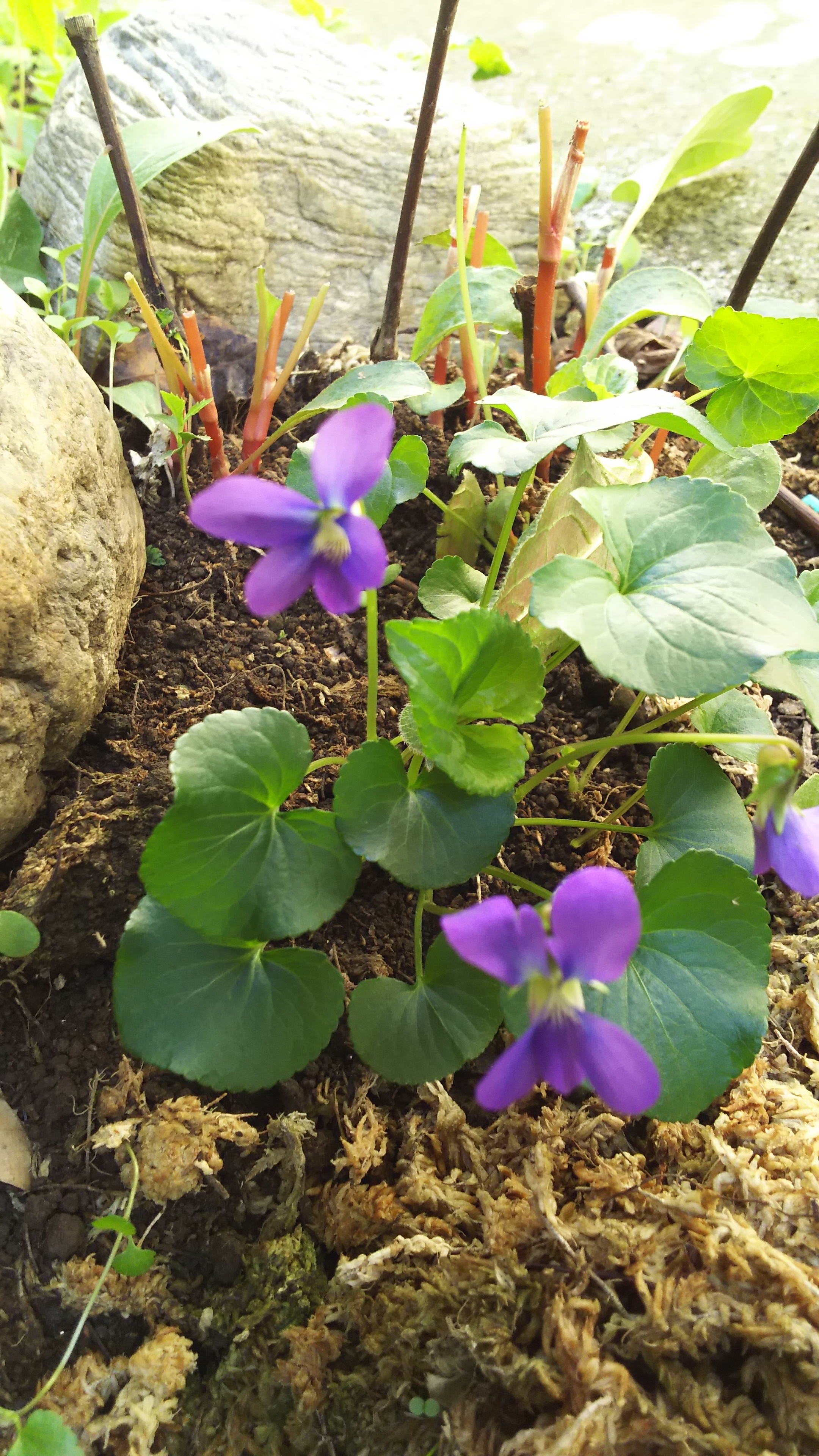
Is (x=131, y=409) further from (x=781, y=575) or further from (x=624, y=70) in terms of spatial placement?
(x=624, y=70)

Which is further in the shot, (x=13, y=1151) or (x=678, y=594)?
(x=13, y=1151)

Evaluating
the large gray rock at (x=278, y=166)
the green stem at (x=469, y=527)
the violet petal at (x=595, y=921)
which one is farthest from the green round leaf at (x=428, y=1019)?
the large gray rock at (x=278, y=166)

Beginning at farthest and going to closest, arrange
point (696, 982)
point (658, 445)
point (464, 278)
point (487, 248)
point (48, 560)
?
point (487, 248)
point (658, 445)
point (464, 278)
point (48, 560)
point (696, 982)

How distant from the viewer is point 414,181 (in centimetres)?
145

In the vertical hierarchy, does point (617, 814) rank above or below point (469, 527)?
below

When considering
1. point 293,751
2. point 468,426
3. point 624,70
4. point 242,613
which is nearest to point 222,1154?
point 293,751

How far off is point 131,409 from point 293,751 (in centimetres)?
89

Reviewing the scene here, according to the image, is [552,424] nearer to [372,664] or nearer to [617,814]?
[372,664]

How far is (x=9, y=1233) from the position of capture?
977 mm

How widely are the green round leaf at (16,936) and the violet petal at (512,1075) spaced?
58 cm

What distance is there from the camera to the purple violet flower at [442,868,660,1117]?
664mm

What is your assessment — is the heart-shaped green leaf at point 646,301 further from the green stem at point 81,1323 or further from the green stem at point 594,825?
the green stem at point 81,1323

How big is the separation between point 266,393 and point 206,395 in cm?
10

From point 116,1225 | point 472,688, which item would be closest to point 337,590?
point 472,688
